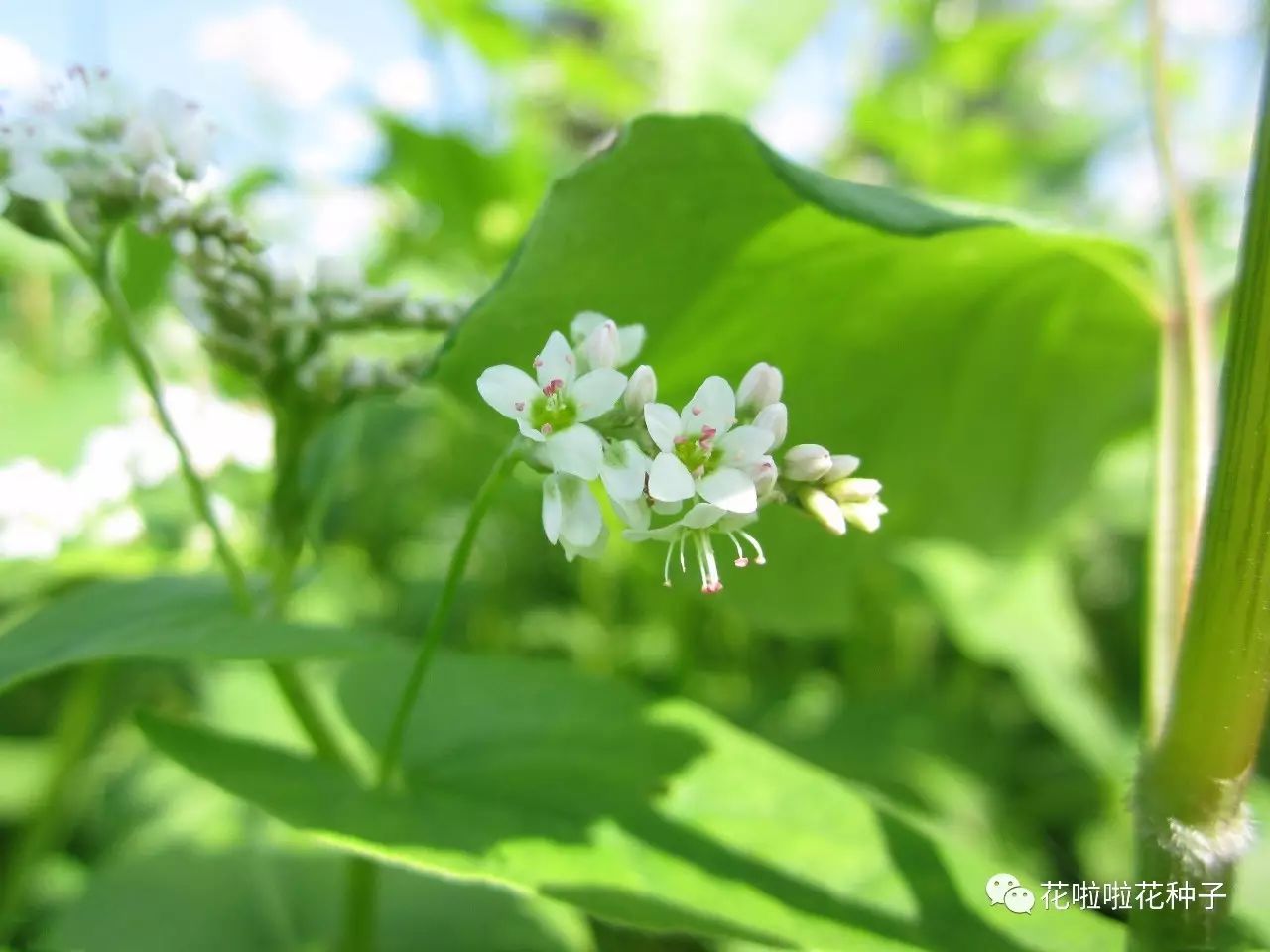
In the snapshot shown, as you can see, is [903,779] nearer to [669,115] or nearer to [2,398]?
A: [669,115]

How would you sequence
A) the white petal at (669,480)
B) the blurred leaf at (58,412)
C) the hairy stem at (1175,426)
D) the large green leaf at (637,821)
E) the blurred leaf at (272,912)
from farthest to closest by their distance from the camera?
1. the blurred leaf at (58,412)
2. the blurred leaf at (272,912)
3. the hairy stem at (1175,426)
4. the large green leaf at (637,821)
5. the white petal at (669,480)

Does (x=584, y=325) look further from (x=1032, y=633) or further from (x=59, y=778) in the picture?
(x=1032, y=633)

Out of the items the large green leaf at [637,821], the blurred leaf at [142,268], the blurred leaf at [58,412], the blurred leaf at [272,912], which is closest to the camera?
the large green leaf at [637,821]

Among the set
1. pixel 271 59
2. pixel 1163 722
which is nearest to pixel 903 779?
pixel 1163 722

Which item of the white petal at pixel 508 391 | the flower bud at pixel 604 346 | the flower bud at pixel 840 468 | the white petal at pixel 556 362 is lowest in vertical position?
the white petal at pixel 508 391

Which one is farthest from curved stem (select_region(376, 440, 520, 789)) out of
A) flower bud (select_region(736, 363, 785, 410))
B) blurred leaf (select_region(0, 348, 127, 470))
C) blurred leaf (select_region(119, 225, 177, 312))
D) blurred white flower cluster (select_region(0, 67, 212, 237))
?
blurred leaf (select_region(0, 348, 127, 470))

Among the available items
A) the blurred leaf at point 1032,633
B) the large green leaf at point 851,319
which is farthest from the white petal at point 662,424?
the blurred leaf at point 1032,633

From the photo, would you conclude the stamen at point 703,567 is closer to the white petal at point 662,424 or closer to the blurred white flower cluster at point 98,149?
the white petal at point 662,424
